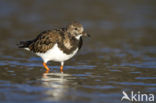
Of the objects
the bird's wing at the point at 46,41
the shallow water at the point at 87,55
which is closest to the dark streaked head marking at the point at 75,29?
the bird's wing at the point at 46,41

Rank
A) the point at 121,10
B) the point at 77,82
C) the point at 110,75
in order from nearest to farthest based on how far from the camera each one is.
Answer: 1. the point at 77,82
2. the point at 110,75
3. the point at 121,10

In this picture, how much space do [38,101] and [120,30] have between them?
12.4 meters

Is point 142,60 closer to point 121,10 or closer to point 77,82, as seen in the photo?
point 77,82

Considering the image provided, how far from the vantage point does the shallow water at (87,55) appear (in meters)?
8.93

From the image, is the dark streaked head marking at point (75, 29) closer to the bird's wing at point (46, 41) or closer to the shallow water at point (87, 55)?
the bird's wing at point (46, 41)

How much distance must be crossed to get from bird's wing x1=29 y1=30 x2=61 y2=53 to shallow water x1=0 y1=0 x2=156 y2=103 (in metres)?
0.66

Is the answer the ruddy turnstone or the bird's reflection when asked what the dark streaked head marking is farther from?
the bird's reflection

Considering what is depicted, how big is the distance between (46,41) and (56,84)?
1.97m

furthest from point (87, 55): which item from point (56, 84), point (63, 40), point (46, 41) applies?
point (56, 84)

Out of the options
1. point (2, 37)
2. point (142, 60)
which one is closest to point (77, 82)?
point (142, 60)

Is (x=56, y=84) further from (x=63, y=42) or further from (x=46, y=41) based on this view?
(x=46, y=41)

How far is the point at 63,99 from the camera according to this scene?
820cm

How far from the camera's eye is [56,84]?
9.66 m

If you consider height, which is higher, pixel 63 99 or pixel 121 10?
pixel 121 10
